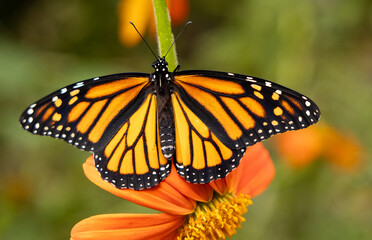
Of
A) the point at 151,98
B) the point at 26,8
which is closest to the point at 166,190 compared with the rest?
the point at 151,98

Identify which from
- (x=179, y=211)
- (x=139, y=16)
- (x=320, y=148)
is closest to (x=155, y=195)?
(x=179, y=211)

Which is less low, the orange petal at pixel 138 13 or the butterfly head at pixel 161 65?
the orange petal at pixel 138 13

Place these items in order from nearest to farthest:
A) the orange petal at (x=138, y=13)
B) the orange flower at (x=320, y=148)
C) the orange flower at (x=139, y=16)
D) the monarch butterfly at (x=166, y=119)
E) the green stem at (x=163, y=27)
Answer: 1. the green stem at (x=163, y=27)
2. the monarch butterfly at (x=166, y=119)
3. the orange flower at (x=139, y=16)
4. the orange petal at (x=138, y=13)
5. the orange flower at (x=320, y=148)

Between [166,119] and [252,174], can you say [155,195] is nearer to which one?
[166,119]

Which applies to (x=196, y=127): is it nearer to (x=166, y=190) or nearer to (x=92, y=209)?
(x=166, y=190)

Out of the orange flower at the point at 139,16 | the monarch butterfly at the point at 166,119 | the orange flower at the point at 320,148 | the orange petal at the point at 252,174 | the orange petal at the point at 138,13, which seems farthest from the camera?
the orange flower at the point at 320,148

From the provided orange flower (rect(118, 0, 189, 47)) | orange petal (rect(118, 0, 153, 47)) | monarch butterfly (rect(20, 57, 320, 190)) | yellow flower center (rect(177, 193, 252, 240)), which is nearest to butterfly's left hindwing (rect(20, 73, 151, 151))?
monarch butterfly (rect(20, 57, 320, 190))

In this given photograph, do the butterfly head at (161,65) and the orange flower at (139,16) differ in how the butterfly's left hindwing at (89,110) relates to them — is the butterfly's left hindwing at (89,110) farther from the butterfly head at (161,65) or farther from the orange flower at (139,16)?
the orange flower at (139,16)

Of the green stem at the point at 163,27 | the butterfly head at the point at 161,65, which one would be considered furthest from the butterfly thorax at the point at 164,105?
the green stem at the point at 163,27
